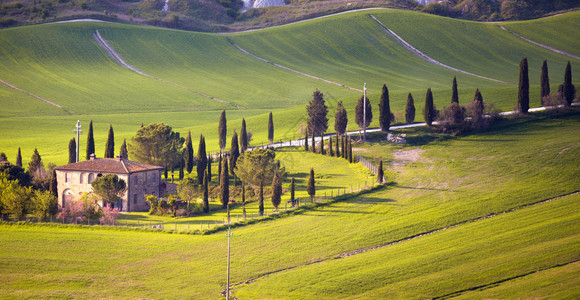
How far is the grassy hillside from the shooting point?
162 ft

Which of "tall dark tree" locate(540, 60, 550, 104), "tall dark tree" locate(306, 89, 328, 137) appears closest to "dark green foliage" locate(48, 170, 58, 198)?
"tall dark tree" locate(306, 89, 328, 137)

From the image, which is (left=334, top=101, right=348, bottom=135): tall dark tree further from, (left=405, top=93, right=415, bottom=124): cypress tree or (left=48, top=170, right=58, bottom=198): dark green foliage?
(left=48, top=170, right=58, bottom=198): dark green foliage

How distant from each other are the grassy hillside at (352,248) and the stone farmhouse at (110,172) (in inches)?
464

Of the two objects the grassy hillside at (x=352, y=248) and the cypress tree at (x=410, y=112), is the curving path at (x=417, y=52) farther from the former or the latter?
A: the grassy hillside at (x=352, y=248)

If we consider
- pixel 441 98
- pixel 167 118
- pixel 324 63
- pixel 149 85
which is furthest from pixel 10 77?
pixel 441 98

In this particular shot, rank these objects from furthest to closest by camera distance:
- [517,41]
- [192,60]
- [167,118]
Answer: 1. [517,41]
2. [192,60]
3. [167,118]

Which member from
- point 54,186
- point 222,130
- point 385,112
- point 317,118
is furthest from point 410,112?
point 54,186

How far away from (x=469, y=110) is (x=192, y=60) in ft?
315

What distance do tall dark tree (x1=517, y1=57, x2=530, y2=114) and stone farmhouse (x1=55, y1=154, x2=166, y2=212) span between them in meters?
57.7

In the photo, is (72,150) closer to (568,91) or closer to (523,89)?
(523,89)

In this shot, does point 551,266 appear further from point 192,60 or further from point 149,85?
point 192,60

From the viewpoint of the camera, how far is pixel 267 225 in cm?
6456

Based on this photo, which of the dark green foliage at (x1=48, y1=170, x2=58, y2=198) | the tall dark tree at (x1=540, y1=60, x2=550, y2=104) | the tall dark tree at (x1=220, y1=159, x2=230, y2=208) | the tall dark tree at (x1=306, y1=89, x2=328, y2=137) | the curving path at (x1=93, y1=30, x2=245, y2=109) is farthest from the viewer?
the curving path at (x1=93, y1=30, x2=245, y2=109)

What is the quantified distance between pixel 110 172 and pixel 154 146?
43.4ft
